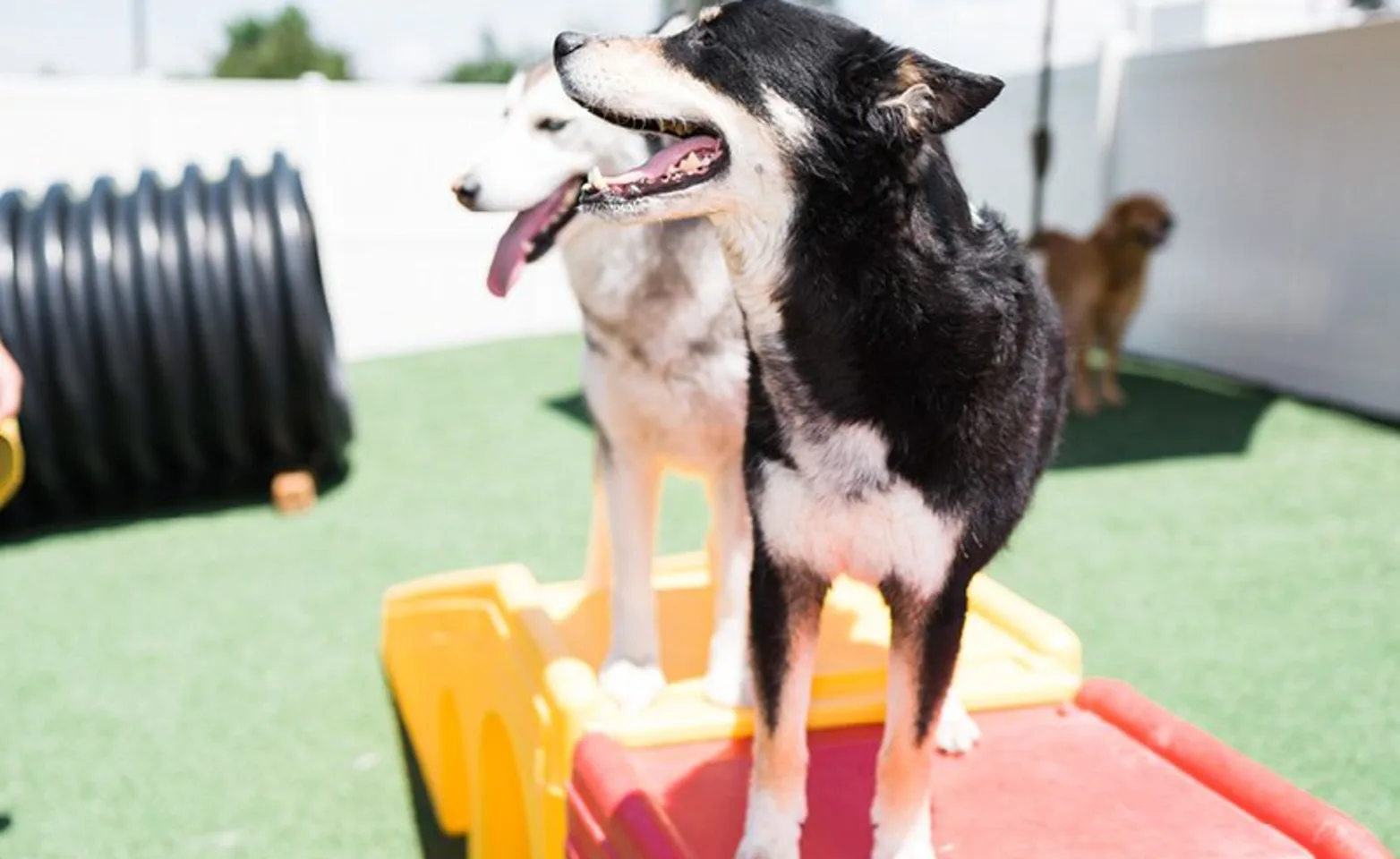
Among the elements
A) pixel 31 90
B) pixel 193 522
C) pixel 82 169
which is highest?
pixel 31 90

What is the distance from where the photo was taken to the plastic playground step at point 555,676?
243 centimetres

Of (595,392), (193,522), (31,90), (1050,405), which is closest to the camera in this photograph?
(1050,405)

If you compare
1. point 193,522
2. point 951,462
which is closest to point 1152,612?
point 951,462

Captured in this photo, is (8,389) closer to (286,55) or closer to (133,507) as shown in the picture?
(133,507)

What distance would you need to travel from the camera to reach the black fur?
5.47 ft

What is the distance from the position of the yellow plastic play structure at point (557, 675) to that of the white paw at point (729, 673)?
3 cm

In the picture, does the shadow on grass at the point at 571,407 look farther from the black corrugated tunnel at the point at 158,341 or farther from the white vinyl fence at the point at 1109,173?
the black corrugated tunnel at the point at 158,341

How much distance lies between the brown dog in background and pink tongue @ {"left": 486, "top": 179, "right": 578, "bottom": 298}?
6179 millimetres

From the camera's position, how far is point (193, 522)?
6082mm

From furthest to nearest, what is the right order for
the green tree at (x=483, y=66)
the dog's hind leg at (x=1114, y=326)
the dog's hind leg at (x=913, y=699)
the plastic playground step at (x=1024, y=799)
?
1. the green tree at (x=483, y=66)
2. the dog's hind leg at (x=1114, y=326)
3. the plastic playground step at (x=1024, y=799)
4. the dog's hind leg at (x=913, y=699)

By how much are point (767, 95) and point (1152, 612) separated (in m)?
3.39

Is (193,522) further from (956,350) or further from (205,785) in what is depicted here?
(956,350)

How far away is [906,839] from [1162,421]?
250 inches

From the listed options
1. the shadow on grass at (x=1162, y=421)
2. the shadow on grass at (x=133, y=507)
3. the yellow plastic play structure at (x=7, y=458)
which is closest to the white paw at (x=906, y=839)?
the yellow plastic play structure at (x=7, y=458)
